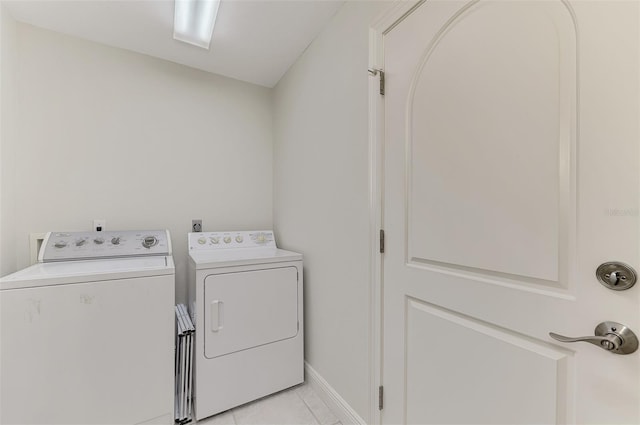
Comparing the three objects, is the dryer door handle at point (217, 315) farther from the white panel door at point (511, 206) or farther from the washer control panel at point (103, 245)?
the white panel door at point (511, 206)

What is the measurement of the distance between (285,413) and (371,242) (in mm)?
1206

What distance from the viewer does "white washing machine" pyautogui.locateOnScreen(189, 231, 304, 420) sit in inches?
63.7

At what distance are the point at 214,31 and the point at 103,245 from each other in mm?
1632

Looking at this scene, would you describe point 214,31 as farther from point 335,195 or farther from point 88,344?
point 88,344

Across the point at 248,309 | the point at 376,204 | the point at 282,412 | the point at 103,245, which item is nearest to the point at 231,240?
the point at 248,309

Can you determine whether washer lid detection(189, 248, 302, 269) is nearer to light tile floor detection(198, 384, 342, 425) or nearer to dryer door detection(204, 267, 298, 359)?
dryer door detection(204, 267, 298, 359)

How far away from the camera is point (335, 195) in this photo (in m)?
1.67

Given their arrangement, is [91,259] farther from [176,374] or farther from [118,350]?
[176,374]

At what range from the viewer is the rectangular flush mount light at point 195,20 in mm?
1585

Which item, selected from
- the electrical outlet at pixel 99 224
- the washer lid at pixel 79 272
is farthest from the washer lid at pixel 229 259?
the electrical outlet at pixel 99 224

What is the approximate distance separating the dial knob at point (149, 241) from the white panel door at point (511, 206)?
1.71 m

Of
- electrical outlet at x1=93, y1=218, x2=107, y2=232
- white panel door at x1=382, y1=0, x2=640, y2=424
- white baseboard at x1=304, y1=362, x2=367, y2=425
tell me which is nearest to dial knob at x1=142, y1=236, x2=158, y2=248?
electrical outlet at x1=93, y1=218, x2=107, y2=232

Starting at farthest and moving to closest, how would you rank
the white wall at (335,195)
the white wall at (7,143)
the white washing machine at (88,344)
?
the white wall at (7,143), the white wall at (335,195), the white washing machine at (88,344)

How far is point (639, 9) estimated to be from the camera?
0.63 metres
